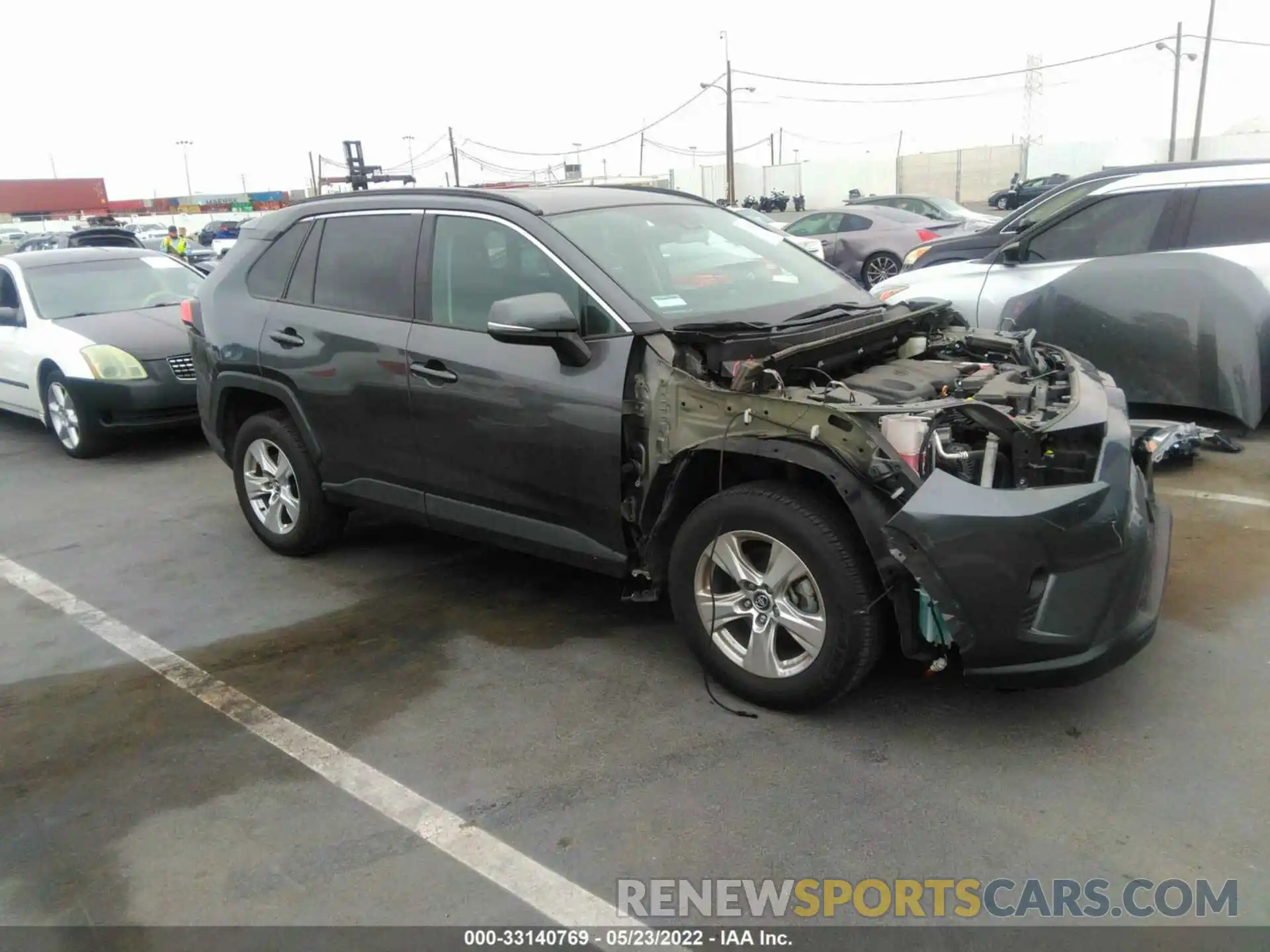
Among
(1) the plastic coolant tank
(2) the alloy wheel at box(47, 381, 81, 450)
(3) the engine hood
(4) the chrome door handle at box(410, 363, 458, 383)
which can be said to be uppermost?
(4) the chrome door handle at box(410, 363, 458, 383)

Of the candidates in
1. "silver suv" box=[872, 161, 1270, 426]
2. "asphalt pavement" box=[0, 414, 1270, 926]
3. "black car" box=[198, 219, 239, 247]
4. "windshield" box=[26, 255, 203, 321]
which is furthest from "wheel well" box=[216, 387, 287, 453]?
"black car" box=[198, 219, 239, 247]

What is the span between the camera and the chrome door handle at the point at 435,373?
14.1ft

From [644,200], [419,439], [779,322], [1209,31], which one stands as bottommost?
[419,439]

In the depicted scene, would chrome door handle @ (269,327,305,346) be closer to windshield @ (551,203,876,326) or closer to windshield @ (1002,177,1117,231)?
windshield @ (551,203,876,326)

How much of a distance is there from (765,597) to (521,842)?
3.80 feet

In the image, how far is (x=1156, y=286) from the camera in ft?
20.6

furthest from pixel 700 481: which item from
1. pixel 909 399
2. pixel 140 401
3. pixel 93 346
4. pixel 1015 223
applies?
pixel 1015 223

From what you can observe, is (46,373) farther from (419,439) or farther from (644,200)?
(644,200)

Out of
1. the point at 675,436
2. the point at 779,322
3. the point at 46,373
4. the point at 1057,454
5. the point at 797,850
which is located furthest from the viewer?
the point at 46,373

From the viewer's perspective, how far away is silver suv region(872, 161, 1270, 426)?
6113 mm

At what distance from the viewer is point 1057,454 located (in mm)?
3297

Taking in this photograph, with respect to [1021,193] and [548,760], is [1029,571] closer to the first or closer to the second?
[548,760]

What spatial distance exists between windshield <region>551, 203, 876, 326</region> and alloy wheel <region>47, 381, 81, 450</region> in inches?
220

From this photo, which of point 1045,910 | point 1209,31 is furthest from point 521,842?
point 1209,31
